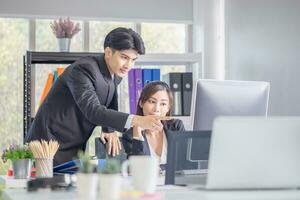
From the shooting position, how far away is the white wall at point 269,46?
3.58m

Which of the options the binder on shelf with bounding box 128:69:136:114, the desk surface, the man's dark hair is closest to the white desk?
the desk surface

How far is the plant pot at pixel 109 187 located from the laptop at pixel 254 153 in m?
0.33

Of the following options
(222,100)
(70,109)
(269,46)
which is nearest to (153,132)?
(70,109)

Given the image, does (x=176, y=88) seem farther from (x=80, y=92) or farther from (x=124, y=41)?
(x=80, y=92)

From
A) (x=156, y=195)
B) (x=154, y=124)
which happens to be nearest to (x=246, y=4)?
(x=154, y=124)

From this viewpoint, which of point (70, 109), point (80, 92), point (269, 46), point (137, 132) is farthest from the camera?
point (269, 46)

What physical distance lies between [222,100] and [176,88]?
1982 mm

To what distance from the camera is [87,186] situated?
1.43 meters

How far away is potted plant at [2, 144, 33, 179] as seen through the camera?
7.05 ft

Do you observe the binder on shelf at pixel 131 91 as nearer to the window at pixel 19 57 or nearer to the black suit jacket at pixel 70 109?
the window at pixel 19 57

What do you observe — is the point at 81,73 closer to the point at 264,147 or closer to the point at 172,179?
the point at 172,179

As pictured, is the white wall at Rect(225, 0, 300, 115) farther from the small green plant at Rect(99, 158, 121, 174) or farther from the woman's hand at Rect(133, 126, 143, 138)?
the small green plant at Rect(99, 158, 121, 174)

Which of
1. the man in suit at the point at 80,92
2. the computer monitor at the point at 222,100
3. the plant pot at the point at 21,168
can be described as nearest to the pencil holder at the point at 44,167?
the plant pot at the point at 21,168

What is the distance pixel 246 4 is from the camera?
4324 mm
